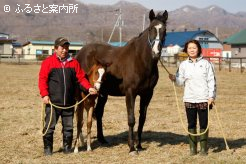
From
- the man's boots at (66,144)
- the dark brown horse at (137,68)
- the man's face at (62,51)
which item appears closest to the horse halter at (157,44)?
the dark brown horse at (137,68)

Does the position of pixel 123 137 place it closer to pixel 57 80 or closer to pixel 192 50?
pixel 57 80

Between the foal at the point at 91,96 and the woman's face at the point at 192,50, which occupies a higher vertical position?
the woman's face at the point at 192,50

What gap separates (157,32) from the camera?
638 cm

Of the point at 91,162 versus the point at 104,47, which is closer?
the point at 91,162

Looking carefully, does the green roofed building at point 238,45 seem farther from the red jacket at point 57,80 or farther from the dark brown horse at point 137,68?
the red jacket at point 57,80

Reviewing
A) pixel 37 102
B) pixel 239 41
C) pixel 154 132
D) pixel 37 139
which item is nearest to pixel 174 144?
pixel 154 132

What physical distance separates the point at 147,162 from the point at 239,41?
53.2 metres

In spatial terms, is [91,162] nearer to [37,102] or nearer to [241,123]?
[241,123]

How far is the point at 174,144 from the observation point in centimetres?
758

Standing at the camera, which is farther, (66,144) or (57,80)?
(66,144)

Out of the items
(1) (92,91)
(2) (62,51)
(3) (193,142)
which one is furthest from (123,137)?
(2) (62,51)

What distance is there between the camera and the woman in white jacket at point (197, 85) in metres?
6.41

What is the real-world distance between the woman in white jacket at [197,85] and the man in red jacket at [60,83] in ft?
5.01

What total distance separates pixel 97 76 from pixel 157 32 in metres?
Answer: 1.22
